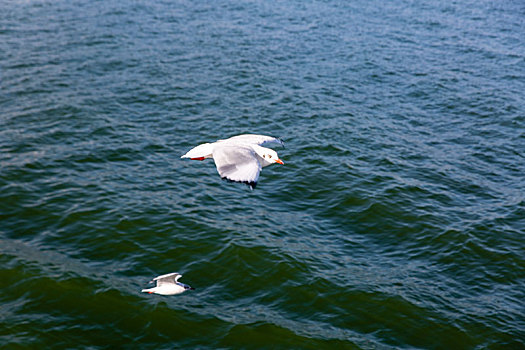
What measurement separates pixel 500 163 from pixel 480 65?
9663mm

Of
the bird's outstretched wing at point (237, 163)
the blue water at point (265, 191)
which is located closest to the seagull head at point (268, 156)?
the bird's outstretched wing at point (237, 163)

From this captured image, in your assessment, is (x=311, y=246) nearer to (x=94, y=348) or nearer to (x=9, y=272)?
(x=94, y=348)

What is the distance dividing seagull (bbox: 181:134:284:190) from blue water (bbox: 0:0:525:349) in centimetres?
423

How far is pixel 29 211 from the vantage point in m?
16.8

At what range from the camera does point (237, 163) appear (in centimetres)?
1010

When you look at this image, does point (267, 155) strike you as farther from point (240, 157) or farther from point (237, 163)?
point (237, 163)

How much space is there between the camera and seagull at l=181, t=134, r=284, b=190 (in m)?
9.62

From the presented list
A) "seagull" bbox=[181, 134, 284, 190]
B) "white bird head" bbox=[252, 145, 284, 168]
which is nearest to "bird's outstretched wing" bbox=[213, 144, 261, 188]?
"seagull" bbox=[181, 134, 284, 190]

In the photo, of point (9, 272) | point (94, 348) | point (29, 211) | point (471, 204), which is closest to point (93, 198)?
point (29, 211)

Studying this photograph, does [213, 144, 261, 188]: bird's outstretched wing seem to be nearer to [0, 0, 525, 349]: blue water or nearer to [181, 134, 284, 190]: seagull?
[181, 134, 284, 190]: seagull

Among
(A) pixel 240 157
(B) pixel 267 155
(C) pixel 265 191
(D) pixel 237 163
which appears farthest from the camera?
(C) pixel 265 191

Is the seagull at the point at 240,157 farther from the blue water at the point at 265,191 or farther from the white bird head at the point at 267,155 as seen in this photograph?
the blue water at the point at 265,191

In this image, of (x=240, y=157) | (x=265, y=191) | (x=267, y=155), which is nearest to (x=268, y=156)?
(x=267, y=155)

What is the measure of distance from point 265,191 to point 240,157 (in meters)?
8.21
